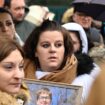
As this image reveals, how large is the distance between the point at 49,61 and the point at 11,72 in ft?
2.69

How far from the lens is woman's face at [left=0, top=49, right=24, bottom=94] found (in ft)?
7.95

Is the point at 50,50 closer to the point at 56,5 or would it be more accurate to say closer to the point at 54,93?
the point at 54,93

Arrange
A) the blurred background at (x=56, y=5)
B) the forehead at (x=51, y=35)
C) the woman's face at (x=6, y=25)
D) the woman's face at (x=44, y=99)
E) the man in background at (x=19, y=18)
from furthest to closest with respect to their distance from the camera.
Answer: the blurred background at (x=56, y=5) < the man in background at (x=19, y=18) < the woman's face at (x=6, y=25) < the forehead at (x=51, y=35) < the woman's face at (x=44, y=99)

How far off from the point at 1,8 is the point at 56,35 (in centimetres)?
91

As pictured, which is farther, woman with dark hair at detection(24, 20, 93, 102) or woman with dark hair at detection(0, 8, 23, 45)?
woman with dark hair at detection(0, 8, 23, 45)

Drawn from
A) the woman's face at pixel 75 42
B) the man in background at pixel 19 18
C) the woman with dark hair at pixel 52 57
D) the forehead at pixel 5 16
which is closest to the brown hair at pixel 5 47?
the woman with dark hair at pixel 52 57

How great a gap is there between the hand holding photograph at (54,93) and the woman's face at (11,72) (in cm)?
42

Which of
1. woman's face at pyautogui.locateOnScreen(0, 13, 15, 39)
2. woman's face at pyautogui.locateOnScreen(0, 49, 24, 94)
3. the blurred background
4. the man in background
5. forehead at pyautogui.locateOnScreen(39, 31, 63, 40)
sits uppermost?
woman's face at pyautogui.locateOnScreen(0, 49, 24, 94)

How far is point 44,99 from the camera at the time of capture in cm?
284

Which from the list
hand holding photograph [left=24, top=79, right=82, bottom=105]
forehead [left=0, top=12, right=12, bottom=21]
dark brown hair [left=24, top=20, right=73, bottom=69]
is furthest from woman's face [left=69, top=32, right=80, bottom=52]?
hand holding photograph [left=24, top=79, right=82, bottom=105]

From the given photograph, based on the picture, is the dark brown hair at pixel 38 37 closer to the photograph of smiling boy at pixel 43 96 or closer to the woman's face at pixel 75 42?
the woman's face at pixel 75 42

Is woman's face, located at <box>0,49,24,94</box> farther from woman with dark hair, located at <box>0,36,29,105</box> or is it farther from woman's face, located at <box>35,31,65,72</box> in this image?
woman's face, located at <box>35,31,65,72</box>

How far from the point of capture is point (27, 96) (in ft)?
8.57

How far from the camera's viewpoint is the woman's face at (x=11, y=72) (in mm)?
2424
